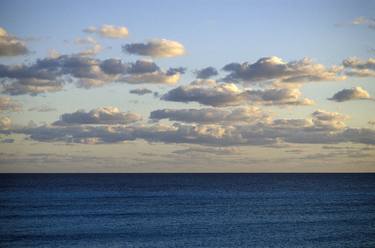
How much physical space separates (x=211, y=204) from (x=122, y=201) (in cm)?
2020

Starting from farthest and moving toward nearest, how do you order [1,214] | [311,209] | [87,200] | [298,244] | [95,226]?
[87,200] → [311,209] → [1,214] → [95,226] → [298,244]

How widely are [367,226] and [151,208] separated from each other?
42272 mm

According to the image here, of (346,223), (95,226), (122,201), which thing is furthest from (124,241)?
(122,201)

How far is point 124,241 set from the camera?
6850cm

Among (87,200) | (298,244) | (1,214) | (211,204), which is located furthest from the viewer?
(87,200)

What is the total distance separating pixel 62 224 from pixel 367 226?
4378 centimetres

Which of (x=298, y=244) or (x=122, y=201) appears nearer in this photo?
(x=298, y=244)

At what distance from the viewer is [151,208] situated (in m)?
109

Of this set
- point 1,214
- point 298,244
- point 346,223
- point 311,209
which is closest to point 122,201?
point 1,214

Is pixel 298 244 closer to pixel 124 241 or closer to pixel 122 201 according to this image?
pixel 124 241

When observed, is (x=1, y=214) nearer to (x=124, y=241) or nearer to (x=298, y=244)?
(x=124, y=241)

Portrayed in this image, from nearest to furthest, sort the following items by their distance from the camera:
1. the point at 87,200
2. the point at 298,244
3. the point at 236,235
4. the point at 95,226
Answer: the point at 298,244
the point at 236,235
the point at 95,226
the point at 87,200

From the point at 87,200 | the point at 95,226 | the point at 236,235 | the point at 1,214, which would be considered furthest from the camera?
the point at 87,200

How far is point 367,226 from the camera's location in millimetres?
81438
